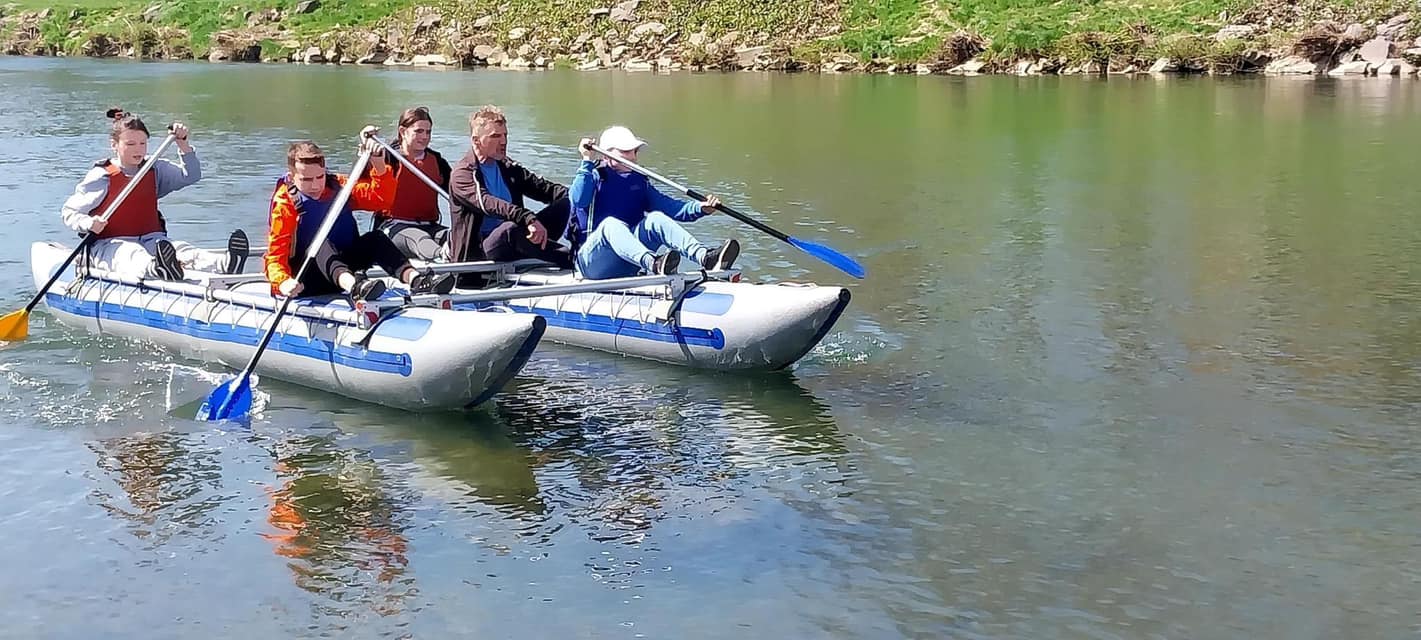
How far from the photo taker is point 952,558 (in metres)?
8.33

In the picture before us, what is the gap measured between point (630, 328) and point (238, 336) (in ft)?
9.78

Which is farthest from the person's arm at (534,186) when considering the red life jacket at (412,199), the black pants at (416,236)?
the black pants at (416,236)

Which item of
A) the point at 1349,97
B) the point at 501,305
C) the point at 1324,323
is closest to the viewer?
the point at 501,305

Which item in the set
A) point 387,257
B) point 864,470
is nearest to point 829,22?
point 387,257

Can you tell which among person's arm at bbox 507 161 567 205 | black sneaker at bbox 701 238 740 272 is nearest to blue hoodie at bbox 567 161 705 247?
black sneaker at bbox 701 238 740 272

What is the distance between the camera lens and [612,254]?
40.1ft

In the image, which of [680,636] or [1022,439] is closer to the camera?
[680,636]

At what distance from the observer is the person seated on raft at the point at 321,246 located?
10.9 meters

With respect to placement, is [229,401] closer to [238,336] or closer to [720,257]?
[238,336]

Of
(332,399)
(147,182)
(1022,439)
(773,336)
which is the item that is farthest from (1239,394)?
(147,182)

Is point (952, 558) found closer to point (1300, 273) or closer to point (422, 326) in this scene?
point (422, 326)

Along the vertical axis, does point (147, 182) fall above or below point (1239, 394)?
above

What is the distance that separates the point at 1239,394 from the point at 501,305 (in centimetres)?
567

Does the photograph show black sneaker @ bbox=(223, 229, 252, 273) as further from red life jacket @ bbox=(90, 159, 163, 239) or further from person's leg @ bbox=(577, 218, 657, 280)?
person's leg @ bbox=(577, 218, 657, 280)
